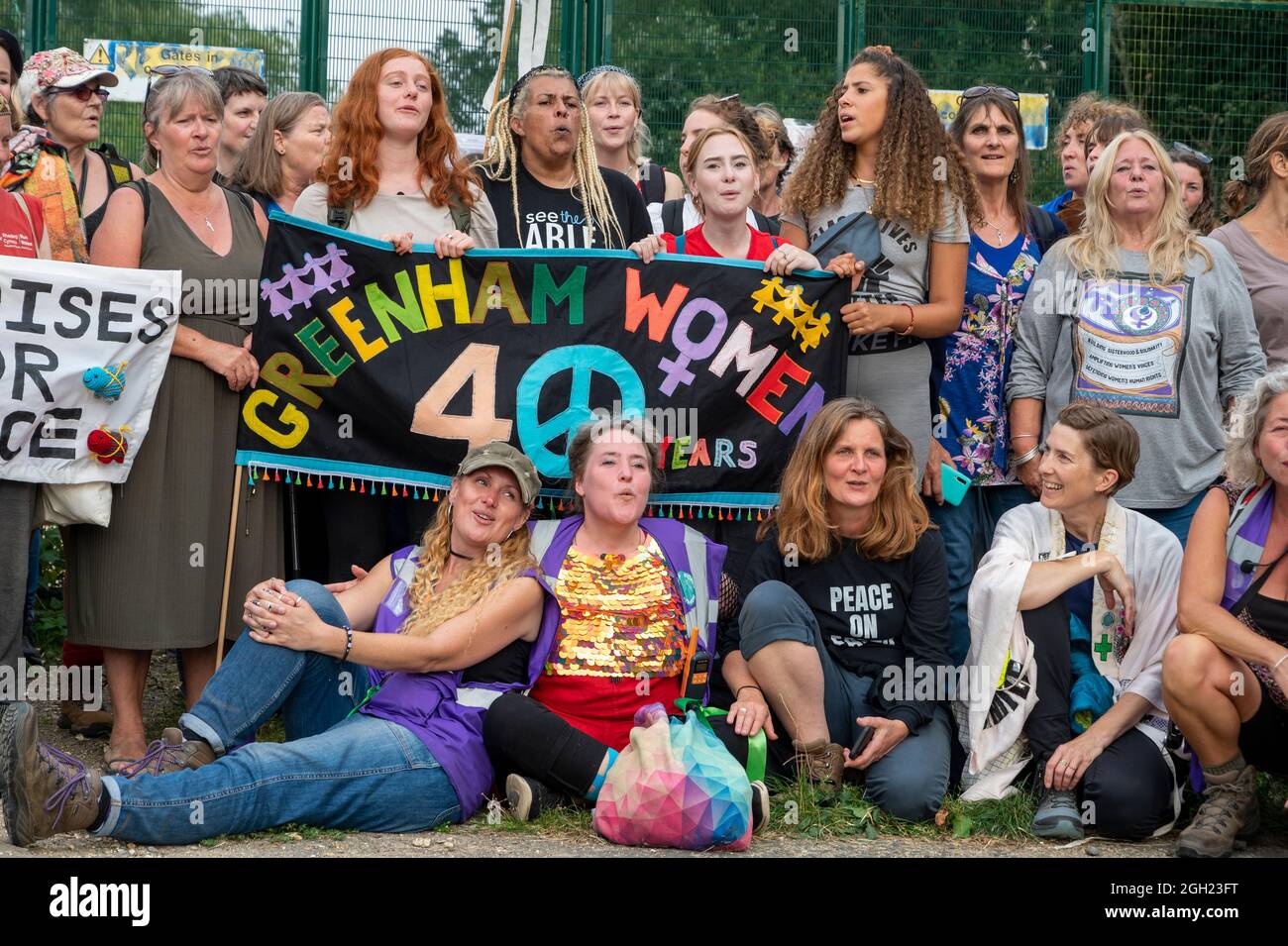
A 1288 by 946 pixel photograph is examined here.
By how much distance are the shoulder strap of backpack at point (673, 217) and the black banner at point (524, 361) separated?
1.00 metres

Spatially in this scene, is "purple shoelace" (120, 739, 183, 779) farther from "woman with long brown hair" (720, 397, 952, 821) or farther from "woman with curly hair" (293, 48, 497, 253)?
"woman with curly hair" (293, 48, 497, 253)

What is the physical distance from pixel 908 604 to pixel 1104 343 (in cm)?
136

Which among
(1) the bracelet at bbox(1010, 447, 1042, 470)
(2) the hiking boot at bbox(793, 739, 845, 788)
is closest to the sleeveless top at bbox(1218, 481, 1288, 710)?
(1) the bracelet at bbox(1010, 447, 1042, 470)

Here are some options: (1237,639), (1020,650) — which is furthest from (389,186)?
(1237,639)

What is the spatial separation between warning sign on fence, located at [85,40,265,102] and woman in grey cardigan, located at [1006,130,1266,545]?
18.4 ft

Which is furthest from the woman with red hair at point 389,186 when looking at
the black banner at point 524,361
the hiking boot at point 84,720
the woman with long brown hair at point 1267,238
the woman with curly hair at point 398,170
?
the woman with long brown hair at point 1267,238

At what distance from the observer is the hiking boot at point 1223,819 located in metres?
4.68

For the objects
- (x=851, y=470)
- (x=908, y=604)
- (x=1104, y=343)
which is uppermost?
(x=1104, y=343)

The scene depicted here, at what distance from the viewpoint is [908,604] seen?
5.27 meters

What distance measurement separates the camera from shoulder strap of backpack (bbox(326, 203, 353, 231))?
230 inches

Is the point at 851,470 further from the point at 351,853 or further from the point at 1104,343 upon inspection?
the point at 351,853

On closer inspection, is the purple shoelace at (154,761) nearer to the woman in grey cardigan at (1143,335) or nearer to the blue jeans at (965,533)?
the blue jeans at (965,533)

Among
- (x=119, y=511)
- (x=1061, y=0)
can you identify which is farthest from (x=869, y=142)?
(x=1061, y=0)

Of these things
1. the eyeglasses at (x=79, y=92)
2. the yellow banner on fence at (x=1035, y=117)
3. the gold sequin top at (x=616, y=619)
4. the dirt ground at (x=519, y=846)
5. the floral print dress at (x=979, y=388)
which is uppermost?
the yellow banner on fence at (x=1035, y=117)
